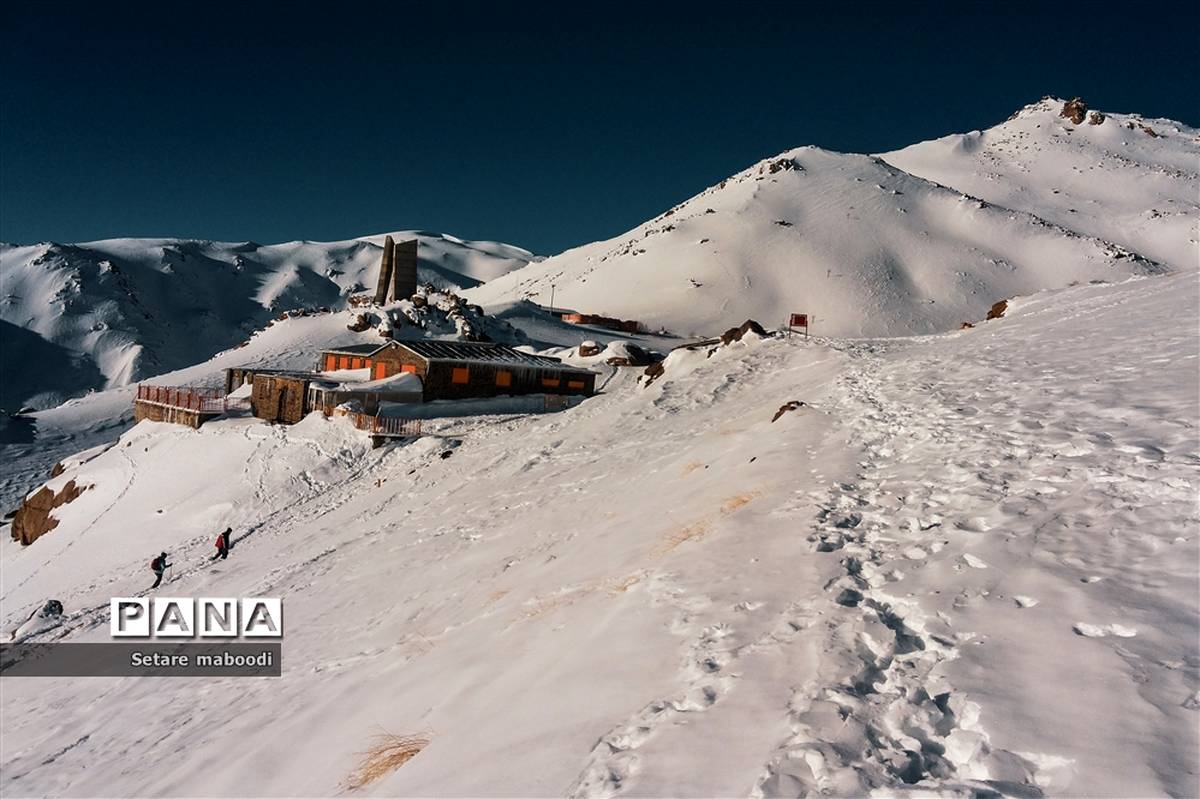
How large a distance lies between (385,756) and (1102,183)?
218 m

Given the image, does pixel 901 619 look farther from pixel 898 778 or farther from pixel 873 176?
pixel 873 176

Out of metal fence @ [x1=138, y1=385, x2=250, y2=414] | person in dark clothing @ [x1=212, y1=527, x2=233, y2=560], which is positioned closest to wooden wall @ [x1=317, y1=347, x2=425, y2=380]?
metal fence @ [x1=138, y1=385, x2=250, y2=414]

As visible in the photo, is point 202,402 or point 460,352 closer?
point 202,402

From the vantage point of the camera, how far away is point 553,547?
1368 centimetres

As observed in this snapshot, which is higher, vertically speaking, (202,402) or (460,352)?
(460,352)

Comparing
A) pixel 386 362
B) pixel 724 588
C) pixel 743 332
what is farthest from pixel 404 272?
pixel 724 588

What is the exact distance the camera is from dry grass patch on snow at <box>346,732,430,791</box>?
6715 millimetres

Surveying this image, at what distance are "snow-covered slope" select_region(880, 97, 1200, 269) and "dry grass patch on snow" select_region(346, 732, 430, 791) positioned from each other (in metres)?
172

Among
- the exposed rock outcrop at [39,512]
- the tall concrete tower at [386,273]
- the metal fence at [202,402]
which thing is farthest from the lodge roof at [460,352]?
the tall concrete tower at [386,273]

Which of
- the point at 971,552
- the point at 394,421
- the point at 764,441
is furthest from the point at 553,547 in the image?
the point at 394,421

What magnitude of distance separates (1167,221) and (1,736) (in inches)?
7718

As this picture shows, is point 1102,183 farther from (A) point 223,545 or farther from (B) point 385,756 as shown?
(B) point 385,756

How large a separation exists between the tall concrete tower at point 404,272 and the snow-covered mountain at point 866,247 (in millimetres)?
42177

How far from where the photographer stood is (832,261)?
120000mm
